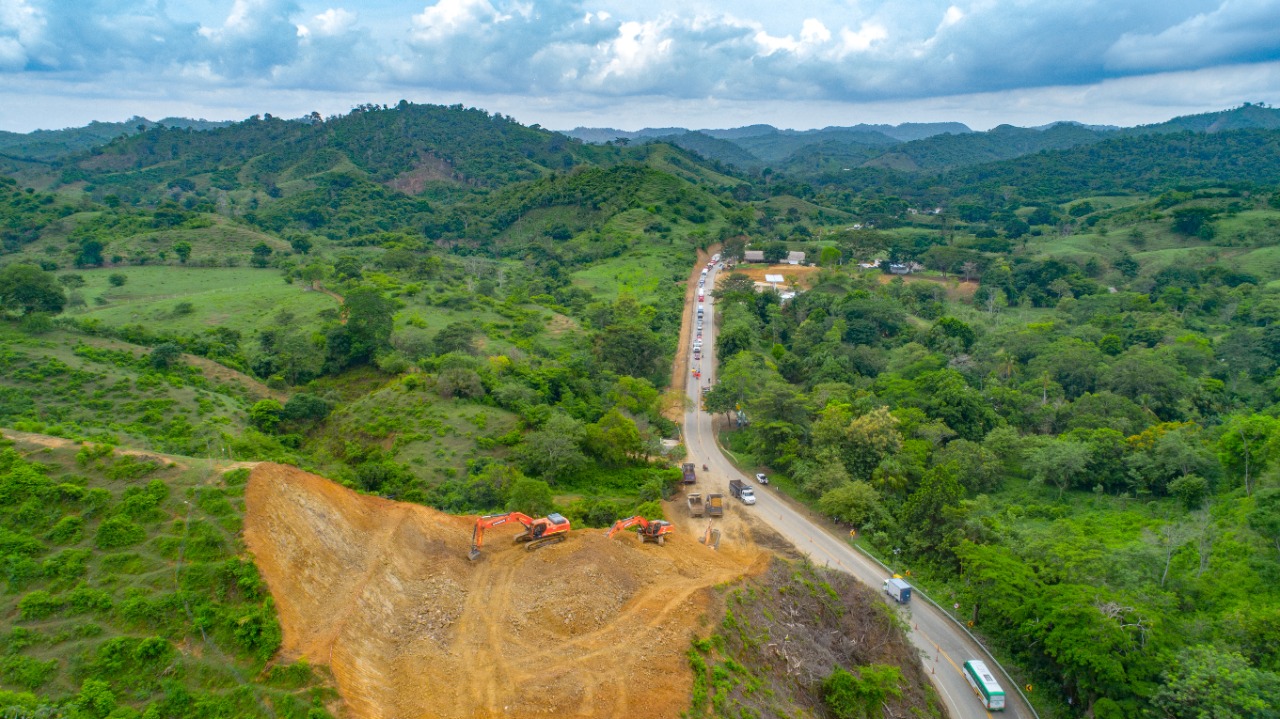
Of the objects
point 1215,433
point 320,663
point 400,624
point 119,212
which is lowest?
point 1215,433

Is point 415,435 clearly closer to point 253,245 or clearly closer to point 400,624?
point 400,624

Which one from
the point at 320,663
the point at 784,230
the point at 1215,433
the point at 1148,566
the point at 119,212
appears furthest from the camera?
the point at 784,230

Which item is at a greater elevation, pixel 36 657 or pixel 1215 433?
pixel 36 657

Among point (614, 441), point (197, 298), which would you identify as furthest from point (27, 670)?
point (197, 298)

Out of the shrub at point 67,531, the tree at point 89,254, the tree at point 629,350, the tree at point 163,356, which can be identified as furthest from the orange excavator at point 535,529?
the tree at point 89,254

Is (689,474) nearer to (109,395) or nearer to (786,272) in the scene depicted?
(109,395)

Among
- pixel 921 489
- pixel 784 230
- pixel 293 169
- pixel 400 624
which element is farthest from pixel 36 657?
pixel 293 169

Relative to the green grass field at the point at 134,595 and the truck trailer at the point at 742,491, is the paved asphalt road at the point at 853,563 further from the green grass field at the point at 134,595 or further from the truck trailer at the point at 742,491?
the green grass field at the point at 134,595
